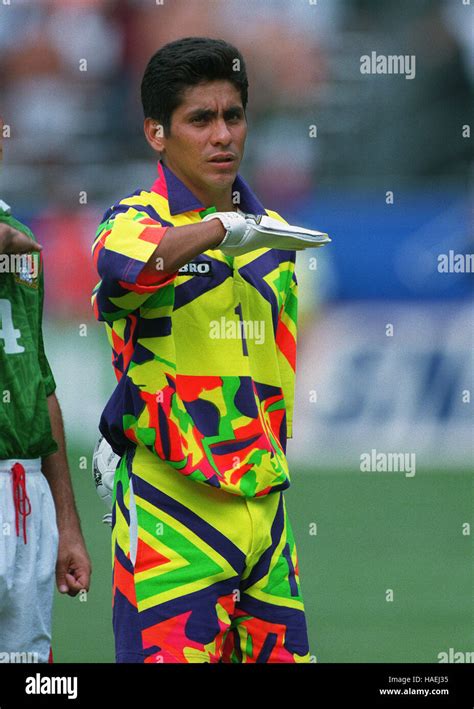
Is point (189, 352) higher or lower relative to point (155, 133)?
lower

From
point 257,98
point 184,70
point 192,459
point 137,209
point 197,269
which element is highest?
point 257,98

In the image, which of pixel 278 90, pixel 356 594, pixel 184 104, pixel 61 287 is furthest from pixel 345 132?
pixel 184 104

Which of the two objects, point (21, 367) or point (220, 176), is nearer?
point (220, 176)

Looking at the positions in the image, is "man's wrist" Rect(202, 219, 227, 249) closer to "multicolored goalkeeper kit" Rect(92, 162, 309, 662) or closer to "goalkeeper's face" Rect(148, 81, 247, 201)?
"multicolored goalkeeper kit" Rect(92, 162, 309, 662)

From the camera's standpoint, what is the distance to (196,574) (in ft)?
9.14

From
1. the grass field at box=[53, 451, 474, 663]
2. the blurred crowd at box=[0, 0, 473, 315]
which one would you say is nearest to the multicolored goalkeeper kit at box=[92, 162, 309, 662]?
the grass field at box=[53, 451, 474, 663]

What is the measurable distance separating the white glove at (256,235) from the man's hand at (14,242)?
0.43 meters

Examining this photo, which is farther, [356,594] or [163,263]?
[356,594]

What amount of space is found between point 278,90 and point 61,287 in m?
1.99

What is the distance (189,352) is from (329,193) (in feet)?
19.6

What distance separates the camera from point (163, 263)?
105 inches

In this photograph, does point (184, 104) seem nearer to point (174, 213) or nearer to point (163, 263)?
point (174, 213)

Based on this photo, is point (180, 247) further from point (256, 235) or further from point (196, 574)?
point (196, 574)

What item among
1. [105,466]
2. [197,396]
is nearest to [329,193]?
[105,466]
